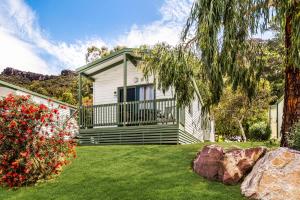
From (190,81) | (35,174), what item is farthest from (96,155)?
(190,81)

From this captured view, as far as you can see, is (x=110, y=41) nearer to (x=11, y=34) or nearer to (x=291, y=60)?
(x=11, y=34)

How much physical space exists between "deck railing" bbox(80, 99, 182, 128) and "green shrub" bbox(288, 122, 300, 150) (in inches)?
212

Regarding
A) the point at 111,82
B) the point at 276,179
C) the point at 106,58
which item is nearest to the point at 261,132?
the point at 111,82

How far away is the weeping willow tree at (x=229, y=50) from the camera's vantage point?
25.8 feet

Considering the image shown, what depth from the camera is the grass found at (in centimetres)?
701

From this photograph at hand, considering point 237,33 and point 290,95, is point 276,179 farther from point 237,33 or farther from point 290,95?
point 237,33

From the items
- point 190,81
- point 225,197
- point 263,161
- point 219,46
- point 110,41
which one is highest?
point 110,41

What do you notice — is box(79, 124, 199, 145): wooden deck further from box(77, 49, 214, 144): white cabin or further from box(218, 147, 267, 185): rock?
box(218, 147, 267, 185): rock

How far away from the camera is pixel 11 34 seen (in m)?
39.8

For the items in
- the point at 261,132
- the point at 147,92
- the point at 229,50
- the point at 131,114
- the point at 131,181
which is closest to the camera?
the point at 131,181

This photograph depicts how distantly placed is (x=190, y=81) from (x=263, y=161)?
3.26m

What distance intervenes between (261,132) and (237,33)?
56.2 ft

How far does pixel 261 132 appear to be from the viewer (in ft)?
79.3

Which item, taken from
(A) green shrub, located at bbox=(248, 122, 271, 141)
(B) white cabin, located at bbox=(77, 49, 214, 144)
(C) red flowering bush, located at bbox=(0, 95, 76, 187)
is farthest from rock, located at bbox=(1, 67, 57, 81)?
(C) red flowering bush, located at bbox=(0, 95, 76, 187)
